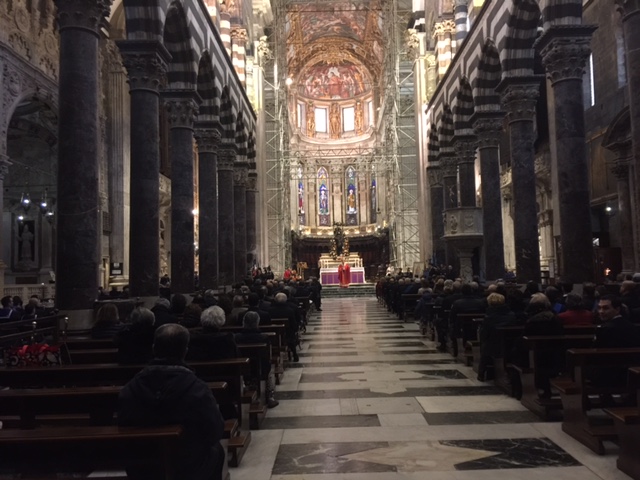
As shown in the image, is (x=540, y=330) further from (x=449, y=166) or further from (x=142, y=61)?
(x=449, y=166)

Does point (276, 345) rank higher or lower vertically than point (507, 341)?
lower

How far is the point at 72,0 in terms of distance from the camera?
873 centimetres

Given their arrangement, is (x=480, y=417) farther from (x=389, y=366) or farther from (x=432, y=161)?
(x=432, y=161)

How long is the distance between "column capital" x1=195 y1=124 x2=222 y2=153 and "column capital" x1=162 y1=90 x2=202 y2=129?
12.0 feet

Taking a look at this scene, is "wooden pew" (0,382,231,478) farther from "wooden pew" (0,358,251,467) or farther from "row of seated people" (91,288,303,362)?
"row of seated people" (91,288,303,362)

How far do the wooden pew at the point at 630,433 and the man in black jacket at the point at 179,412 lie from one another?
2.94 meters

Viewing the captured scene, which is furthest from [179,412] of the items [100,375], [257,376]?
[257,376]

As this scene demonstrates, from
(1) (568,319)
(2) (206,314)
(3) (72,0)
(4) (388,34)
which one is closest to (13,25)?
(3) (72,0)

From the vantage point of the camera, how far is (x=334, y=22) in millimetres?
44094

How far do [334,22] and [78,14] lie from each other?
38.0 meters

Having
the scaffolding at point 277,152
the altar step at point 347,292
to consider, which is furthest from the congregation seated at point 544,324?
the scaffolding at point 277,152

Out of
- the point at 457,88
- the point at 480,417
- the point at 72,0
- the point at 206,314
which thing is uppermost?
the point at 457,88

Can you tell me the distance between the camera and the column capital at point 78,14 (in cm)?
875

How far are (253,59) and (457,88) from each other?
1356 cm
